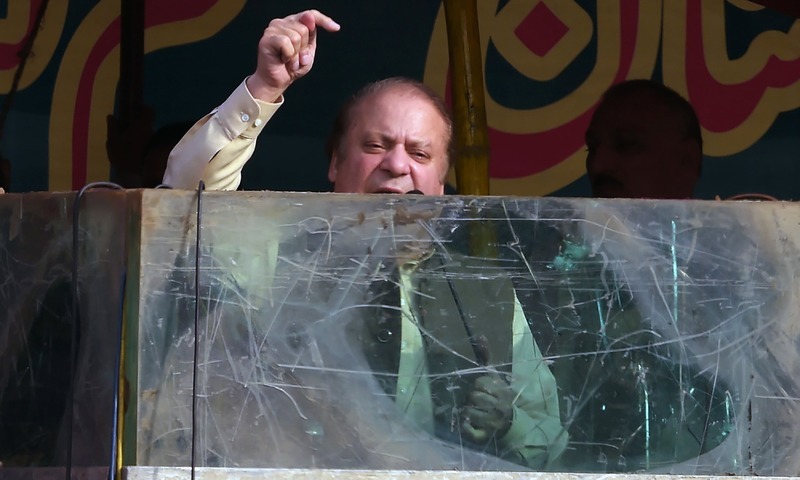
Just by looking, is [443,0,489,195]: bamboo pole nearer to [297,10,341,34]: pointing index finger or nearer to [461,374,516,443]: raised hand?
[297,10,341,34]: pointing index finger

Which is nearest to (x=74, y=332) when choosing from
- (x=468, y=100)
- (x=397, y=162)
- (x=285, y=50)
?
(x=285, y=50)

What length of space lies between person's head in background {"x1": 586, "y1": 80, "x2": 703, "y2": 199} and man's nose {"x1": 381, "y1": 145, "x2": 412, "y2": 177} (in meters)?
0.99

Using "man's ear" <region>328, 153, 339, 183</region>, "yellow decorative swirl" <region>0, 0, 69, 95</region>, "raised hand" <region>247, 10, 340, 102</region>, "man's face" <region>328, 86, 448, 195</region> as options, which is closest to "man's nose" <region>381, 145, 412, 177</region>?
"man's face" <region>328, 86, 448, 195</region>

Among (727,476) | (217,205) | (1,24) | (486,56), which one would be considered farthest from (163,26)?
(727,476)

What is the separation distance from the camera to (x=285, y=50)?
1.46 m

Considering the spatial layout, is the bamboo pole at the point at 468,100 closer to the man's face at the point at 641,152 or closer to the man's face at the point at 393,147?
the man's face at the point at 393,147

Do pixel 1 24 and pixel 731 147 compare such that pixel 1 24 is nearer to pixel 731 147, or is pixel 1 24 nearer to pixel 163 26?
pixel 163 26

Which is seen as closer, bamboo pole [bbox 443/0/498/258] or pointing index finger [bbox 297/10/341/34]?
pointing index finger [bbox 297/10/341/34]

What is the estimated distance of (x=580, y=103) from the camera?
3.33 metres

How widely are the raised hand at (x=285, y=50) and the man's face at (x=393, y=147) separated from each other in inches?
16.3

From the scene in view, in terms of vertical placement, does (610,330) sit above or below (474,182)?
below

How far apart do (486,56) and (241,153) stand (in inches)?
68.5

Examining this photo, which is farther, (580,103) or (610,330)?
(580,103)

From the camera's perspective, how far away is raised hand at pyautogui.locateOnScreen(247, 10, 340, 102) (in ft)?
4.80
